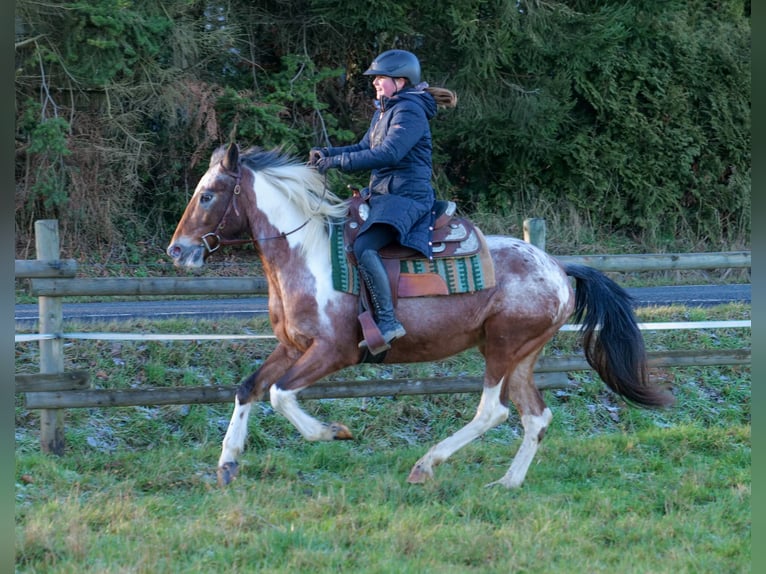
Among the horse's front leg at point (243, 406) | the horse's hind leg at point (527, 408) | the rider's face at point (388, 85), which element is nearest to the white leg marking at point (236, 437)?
the horse's front leg at point (243, 406)

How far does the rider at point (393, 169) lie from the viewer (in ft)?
20.5

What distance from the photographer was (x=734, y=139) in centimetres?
2084

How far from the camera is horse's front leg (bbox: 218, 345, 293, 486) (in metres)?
6.36

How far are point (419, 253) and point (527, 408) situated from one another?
4.78ft

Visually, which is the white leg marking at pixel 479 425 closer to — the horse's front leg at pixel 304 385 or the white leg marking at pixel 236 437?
the horse's front leg at pixel 304 385

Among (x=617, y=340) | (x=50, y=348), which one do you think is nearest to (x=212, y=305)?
(x=50, y=348)

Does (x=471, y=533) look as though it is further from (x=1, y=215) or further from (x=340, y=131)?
(x=340, y=131)

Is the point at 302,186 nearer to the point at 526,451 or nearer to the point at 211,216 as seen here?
the point at 211,216

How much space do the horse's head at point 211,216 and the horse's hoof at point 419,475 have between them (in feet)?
6.91

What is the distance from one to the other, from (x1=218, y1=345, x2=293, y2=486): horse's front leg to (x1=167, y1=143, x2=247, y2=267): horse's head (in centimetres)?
92

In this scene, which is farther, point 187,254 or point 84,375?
point 84,375

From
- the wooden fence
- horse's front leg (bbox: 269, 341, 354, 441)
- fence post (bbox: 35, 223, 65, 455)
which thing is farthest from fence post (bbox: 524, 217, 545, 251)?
fence post (bbox: 35, 223, 65, 455)

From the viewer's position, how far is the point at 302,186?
22.0ft

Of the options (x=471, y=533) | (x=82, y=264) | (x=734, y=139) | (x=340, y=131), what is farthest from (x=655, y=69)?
(x=471, y=533)
